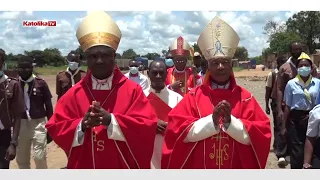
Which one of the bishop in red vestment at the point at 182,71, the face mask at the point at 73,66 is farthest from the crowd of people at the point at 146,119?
the face mask at the point at 73,66

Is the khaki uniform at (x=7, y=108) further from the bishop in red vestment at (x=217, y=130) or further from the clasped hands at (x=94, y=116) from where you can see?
the bishop in red vestment at (x=217, y=130)

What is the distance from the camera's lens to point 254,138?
12.5 feet

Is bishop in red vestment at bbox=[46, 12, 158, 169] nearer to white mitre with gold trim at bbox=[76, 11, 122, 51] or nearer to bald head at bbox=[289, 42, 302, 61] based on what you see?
white mitre with gold trim at bbox=[76, 11, 122, 51]

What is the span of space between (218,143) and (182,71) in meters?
3.89

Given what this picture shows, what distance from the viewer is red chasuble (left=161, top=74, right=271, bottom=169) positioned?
3854mm

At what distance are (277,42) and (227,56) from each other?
197ft

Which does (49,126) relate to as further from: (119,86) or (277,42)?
(277,42)

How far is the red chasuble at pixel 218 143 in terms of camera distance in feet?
12.6

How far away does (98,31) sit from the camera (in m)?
3.91

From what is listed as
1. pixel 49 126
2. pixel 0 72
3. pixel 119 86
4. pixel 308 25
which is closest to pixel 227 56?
pixel 119 86

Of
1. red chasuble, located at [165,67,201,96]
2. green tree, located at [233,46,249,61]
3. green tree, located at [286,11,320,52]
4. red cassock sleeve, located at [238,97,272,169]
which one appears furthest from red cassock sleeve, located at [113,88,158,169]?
green tree, located at [286,11,320,52]

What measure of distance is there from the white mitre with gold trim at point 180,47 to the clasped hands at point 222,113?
14.0ft

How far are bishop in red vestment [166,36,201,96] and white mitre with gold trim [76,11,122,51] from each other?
3547 mm

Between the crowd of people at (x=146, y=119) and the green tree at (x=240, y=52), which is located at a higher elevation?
the green tree at (x=240, y=52)
